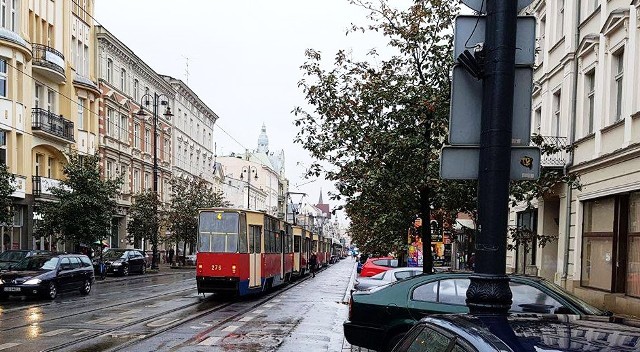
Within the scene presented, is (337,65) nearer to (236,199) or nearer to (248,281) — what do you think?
(248,281)

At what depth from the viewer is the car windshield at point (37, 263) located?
2133 cm

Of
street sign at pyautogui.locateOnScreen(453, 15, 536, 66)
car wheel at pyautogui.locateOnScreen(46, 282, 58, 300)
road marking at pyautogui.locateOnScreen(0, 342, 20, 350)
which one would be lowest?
road marking at pyautogui.locateOnScreen(0, 342, 20, 350)

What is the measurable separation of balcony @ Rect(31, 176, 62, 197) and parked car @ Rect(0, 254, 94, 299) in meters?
10.7

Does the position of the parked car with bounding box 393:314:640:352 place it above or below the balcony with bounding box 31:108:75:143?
below

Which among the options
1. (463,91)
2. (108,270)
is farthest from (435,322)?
(108,270)

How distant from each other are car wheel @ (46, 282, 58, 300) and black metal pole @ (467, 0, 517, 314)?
19.1m

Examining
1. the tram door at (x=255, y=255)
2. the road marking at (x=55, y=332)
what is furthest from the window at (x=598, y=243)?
the road marking at (x=55, y=332)

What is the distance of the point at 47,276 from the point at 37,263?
117cm

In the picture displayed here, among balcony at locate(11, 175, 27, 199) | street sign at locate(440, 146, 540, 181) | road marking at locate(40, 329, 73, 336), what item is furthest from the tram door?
street sign at locate(440, 146, 540, 181)

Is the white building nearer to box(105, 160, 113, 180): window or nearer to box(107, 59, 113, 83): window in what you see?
box(105, 160, 113, 180): window

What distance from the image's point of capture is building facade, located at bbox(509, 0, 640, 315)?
15109 millimetres

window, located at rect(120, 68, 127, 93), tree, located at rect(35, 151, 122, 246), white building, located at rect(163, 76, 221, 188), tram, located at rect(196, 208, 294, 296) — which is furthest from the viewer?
white building, located at rect(163, 76, 221, 188)

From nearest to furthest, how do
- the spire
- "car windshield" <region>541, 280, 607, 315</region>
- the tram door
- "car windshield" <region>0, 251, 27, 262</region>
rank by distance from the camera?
"car windshield" <region>541, 280, 607, 315</region>
the tram door
"car windshield" <region>0, 251, 27, 262</region>
the spire

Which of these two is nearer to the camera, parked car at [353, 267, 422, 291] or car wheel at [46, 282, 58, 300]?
parked car at [353, 267, 422, 291]
